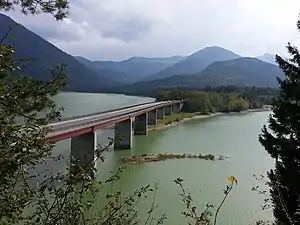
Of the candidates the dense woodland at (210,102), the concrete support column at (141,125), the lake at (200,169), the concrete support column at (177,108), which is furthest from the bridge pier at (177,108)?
the concrete support column at (141,125)

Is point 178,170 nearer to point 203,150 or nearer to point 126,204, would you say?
point 203,150

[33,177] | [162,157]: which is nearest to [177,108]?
[162,157]

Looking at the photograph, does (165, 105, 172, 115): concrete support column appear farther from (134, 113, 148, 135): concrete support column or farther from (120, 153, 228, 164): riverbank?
(120, 153, 228, 164): riverbank

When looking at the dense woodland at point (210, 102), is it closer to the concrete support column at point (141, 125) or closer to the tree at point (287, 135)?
the concrete support column at point (141, 125)

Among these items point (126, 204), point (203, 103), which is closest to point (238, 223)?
point (126, 204)

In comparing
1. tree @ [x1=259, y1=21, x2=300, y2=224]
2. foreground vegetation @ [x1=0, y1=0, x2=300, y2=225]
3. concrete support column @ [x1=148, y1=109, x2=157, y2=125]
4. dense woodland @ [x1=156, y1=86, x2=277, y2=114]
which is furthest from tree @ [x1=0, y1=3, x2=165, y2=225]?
dense woodland @ [x1=156, y1=86, x2=277, y2=114]

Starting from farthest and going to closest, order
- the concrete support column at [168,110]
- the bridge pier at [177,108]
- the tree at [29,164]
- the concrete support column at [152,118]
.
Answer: the bridge pier at [177,108] → the concrete support column at [168,110] → the concrete support column at [152,118] → the tree at [29,164]
